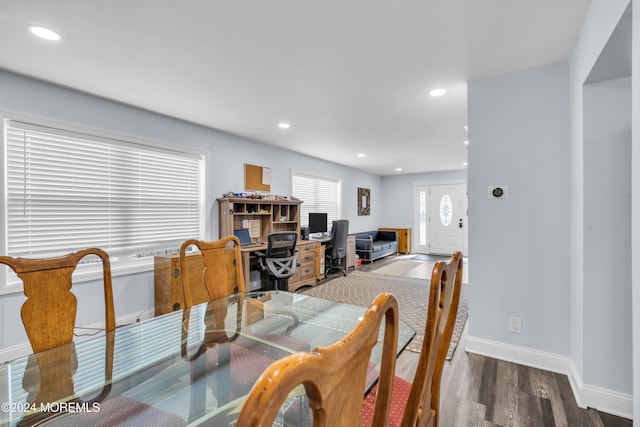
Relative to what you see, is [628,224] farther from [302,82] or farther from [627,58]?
[302,82]

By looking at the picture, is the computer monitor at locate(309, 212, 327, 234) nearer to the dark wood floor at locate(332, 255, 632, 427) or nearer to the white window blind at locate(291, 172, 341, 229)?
the white window blind at locate(291, 172, 341, 229)

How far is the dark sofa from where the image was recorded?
6914 mm

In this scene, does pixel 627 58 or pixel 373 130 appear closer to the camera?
pixel 627 58

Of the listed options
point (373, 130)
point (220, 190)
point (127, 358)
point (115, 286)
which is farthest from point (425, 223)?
point (127, 358)

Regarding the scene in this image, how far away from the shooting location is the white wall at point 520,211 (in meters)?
2.27

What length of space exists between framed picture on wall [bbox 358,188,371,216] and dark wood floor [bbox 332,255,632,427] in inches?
215

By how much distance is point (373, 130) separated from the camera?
4137 mm

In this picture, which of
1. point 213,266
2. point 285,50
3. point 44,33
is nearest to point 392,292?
point 213,266

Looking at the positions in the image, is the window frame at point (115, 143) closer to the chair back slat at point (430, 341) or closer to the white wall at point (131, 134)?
the white wall at point (131, 134)

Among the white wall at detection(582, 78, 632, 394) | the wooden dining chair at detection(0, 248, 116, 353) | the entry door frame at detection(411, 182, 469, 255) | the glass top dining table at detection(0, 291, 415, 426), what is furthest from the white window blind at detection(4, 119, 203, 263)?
the entry door frame at detection(411, 182, 469, 255)

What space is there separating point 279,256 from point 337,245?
1800 millimetres

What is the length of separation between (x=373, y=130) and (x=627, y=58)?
274cm

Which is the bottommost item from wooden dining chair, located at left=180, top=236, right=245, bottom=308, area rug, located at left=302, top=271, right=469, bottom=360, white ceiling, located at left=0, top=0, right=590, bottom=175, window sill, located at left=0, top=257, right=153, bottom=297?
area rug, located at left=302, top=271, right=469, bottom=360

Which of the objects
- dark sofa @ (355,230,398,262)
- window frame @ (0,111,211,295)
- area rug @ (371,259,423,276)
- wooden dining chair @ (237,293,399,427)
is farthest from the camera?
dark sofa @ (355,230,398,262)
